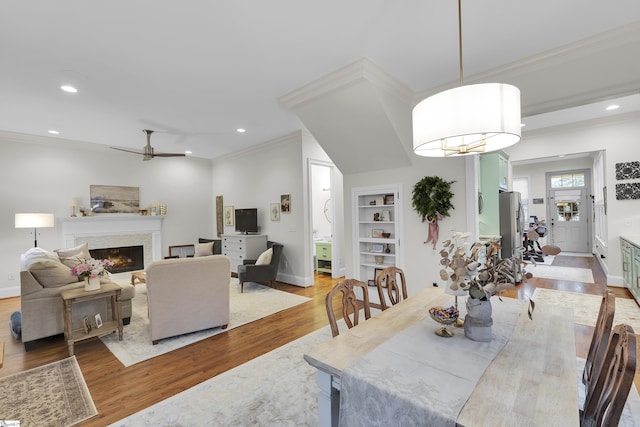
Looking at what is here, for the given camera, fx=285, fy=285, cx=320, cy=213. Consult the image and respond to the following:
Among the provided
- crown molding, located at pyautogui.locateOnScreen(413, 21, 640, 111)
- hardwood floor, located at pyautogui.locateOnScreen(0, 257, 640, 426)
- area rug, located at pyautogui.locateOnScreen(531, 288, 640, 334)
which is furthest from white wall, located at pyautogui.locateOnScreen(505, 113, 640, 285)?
crown molding, located at pyautogui.locateOnScreen(413, 21, 640, 111)

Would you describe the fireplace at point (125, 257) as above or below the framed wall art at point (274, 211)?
below

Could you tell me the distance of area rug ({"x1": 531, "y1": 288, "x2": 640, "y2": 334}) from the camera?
11.3ft

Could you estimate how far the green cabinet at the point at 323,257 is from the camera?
646cm

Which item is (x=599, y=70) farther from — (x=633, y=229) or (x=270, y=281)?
(x=270, y=281)

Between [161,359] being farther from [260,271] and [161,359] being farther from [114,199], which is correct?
[114,199]

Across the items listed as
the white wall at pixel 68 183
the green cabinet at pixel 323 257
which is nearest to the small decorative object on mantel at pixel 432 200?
the green cabinet at pixel 323 257

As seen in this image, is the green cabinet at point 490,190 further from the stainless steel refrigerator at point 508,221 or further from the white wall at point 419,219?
the white wall at point 419,219

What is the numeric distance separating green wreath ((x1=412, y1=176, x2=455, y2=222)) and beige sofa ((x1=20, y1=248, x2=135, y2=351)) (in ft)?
13.7

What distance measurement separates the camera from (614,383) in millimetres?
943

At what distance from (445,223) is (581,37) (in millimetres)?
2163

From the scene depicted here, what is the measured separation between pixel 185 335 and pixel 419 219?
330 cm

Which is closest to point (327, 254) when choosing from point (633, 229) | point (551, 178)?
point (633, 229)

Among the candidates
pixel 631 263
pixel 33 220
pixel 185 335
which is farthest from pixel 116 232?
pixel 631 263

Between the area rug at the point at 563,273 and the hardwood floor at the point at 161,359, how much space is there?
9.09 ft
